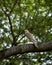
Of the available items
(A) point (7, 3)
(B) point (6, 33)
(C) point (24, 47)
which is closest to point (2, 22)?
(B) point (6, 33)

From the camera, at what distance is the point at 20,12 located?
26.0 ft

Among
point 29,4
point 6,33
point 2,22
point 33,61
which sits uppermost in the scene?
point 29,4

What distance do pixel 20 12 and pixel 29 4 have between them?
26.9 inches

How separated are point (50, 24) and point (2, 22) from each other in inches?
76.1

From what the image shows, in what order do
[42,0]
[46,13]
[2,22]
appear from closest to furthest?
[42,0] < [46,13] < [2,22]

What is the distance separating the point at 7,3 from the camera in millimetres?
7320

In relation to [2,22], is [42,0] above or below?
above

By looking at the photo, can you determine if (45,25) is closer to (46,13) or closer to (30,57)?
(46,13)

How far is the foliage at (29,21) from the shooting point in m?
7.30

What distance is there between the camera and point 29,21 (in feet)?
25.4

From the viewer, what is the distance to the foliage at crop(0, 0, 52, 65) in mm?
7297

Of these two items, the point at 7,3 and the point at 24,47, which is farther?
the point at 7,3

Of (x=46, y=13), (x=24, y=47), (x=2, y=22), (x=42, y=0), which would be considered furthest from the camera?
(x=2, y=22)

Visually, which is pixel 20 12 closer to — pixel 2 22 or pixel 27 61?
pixel 2 22
